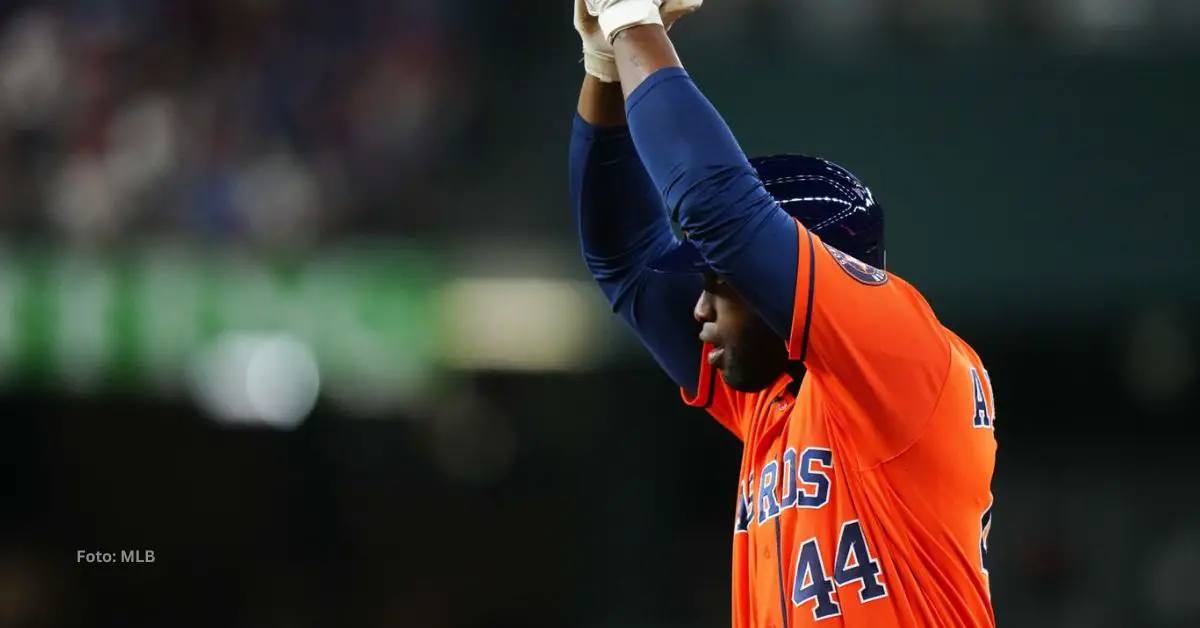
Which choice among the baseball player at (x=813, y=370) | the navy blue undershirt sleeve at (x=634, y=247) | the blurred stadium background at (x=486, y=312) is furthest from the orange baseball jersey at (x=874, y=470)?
the blurred stadium background at (x=486, y=312)

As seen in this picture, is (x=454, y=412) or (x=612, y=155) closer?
(x=612, y=155)

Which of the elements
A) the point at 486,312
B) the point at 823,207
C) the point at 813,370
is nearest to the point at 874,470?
the point at 813,370

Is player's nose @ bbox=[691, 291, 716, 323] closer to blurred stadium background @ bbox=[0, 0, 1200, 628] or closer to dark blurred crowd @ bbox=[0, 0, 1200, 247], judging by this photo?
blurred stadium background @ bbox=[0, 0, 1200, 628]

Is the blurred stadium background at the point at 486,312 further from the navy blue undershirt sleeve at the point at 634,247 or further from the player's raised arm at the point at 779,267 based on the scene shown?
the player's raised arm at the point at 779,267

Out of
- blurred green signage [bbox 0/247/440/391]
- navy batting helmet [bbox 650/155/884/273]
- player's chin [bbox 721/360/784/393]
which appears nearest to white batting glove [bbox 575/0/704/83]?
navy batting helmet [bbox 650/155/884/273]

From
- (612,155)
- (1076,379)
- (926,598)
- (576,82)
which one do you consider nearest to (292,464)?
(576,82)

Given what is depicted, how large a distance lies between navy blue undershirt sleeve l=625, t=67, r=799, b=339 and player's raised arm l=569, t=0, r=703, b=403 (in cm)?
52

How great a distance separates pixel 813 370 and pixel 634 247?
0.74 m

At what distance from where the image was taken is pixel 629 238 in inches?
105

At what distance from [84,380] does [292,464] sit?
115 centimetres

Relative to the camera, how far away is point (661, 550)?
7.95m

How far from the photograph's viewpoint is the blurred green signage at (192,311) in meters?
7.37

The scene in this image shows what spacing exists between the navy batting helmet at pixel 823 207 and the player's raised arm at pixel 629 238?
278 millimetres

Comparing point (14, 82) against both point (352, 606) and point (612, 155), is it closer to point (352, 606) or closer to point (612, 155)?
point (352, 606)
